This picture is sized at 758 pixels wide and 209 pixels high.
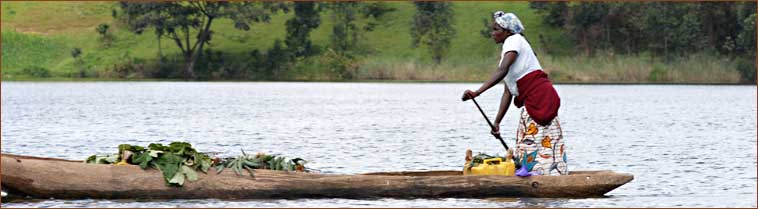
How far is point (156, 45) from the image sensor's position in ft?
241

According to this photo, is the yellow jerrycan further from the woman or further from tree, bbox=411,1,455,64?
tree, bbox=411,1,455,64

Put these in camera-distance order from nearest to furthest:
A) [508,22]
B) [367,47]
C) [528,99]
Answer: [508,22] → [528,99] → [367,47]

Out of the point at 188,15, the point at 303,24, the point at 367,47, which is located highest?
the point at 188,15

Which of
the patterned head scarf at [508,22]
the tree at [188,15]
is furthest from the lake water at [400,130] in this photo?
the tree at [188,15]

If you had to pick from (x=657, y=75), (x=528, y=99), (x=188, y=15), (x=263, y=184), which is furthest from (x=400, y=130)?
(x=188, y=15)

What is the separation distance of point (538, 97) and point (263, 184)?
2.84m

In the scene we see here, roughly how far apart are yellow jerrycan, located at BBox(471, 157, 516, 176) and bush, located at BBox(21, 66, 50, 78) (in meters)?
56.9

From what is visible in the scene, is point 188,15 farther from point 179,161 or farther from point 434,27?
point 179,161

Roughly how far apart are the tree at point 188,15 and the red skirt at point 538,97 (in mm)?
55476

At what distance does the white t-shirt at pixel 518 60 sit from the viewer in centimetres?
1498

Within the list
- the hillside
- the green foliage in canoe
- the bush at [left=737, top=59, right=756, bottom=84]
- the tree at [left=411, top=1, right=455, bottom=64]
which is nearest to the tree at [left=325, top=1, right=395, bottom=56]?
the hillside

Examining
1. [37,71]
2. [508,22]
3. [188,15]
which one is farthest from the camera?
[188,15]

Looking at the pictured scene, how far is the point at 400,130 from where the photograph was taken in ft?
107

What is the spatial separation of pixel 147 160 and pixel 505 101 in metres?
3.60
